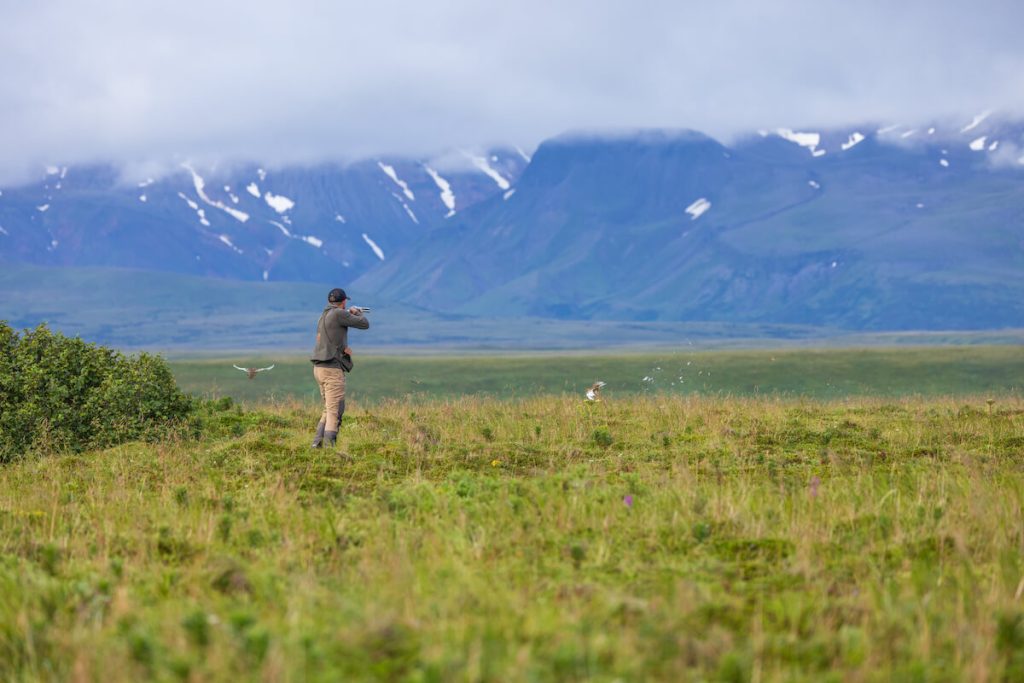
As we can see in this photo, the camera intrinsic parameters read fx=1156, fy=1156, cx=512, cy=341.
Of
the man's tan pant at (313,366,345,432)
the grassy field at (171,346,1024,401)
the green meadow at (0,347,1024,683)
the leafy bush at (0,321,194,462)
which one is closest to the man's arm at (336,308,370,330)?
the man's tan pant at (313,366,345,432)

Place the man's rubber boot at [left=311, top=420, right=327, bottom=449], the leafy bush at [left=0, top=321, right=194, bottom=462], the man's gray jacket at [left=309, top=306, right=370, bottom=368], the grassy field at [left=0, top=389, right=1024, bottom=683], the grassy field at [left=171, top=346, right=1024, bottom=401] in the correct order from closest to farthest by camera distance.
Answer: the grassy field at [left=0, top=389, right=1024, bottom=683] → the man's gray jacket at [left=309, top=306, right=370, bottom=368] → the man's rubber boot at [left=311, top=420, right=327, bottom=449] → the leafy bush at [left=0, top=321, right=194, bottom=462] → the grassy field at [left=171, top=346, right=1024, bottom=401]

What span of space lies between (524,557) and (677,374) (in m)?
80.8

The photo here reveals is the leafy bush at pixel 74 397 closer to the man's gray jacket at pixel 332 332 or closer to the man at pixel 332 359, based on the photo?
the man at pixel 332 359

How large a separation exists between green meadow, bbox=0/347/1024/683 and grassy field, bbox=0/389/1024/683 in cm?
3

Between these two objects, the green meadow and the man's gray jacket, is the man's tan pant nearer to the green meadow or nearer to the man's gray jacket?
the man's gray jacket

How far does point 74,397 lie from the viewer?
20.1 metres

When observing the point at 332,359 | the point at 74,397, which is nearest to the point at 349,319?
the point at 332,359

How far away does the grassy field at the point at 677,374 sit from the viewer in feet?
248

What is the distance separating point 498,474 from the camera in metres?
15.6

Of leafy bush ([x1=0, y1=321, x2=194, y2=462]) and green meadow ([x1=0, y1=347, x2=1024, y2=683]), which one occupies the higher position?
leafy bush ([x1=0, y1=321, x2=194, y2=462])

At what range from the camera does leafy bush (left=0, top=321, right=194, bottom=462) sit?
19203 mm

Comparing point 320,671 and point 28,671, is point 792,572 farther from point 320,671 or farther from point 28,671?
point 28,671

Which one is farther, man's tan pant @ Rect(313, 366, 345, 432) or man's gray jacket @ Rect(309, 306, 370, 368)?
man's tan pant @ Rect(313, 366, 345, 432)

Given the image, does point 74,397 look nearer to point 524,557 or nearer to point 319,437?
point 319,437
